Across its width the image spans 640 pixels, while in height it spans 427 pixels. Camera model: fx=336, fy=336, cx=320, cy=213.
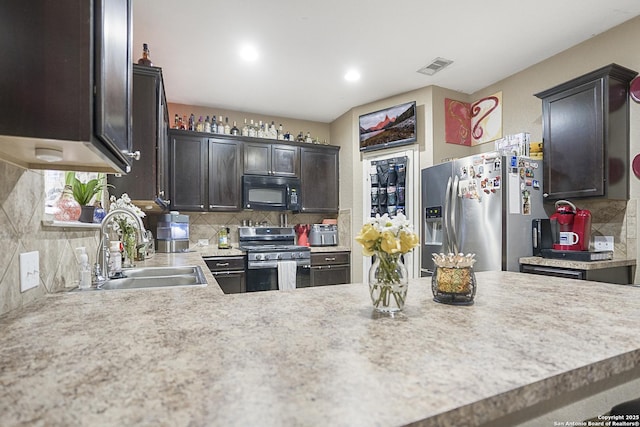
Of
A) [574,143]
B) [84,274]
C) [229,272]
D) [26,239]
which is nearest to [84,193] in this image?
[84,274]

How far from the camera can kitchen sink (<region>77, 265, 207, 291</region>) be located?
1.82 m

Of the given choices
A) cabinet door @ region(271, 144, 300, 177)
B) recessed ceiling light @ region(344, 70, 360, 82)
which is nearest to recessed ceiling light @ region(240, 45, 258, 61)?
recessed ceiling light @ region(344, 70, 360, 82)

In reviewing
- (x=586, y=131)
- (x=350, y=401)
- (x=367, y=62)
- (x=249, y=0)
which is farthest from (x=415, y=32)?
(x=350, y=401)

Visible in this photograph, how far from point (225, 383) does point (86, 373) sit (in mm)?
262

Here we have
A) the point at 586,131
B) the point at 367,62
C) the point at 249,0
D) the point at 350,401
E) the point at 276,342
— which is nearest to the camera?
the point at 350,401

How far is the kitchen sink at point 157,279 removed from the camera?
1817mm

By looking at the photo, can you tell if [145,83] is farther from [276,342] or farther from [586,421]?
[586,421]

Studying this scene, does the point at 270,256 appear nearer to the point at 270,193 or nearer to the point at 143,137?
the point at 270,193

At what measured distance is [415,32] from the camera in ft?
9.11

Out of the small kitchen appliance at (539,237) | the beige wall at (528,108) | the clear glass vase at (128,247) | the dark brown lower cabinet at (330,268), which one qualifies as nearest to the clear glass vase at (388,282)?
the clear glass vase at (128,247)

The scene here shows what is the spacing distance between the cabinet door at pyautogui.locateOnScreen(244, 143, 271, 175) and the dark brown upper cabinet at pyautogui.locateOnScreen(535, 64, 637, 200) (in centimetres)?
313

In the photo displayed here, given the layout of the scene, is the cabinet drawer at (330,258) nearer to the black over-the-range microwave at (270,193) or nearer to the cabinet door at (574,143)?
the black over-the-range microwave at (270,193)

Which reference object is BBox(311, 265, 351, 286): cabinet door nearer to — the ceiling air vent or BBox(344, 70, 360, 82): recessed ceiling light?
BBox(344, 70, 360, 82): recessed ceiling light

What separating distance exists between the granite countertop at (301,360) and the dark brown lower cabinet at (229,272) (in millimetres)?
2563
